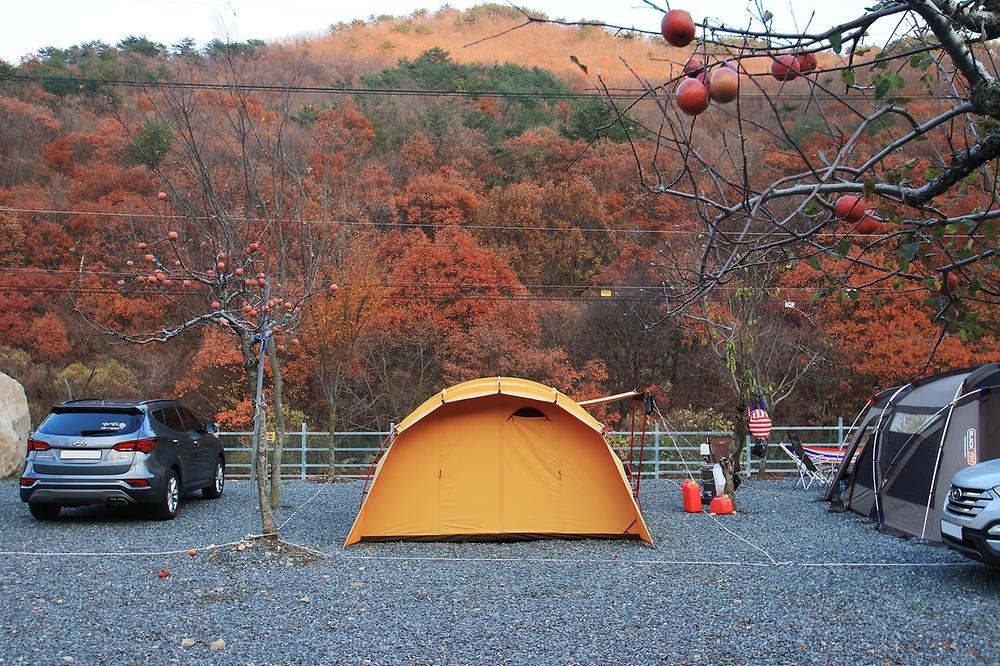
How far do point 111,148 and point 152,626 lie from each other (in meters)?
31.0

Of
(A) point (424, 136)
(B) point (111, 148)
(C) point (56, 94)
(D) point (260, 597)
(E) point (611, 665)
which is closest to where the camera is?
(E) point (611, 665)

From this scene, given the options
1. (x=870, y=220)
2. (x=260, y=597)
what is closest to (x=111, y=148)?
(x=260, y=597)

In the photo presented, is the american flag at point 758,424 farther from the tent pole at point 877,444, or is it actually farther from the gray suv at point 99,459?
the gray suv at point 99,459

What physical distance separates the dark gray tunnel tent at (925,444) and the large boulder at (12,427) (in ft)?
51.3

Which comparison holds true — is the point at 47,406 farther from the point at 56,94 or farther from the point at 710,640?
the point at 710,640

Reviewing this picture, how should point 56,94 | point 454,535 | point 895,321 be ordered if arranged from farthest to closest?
point 56,94 < point 895,321 < point 454,535

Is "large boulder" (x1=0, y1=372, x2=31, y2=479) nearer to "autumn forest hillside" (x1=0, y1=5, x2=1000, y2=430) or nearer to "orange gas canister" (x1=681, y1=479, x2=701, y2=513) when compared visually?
"autumn forest hillside" (x1=0, y1=5, x2=1000, y2=430)

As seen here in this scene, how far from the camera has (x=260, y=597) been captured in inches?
289

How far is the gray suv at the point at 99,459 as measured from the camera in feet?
35.1

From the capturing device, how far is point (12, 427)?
1809 cm

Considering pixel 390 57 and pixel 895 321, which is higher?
pixel 390 57

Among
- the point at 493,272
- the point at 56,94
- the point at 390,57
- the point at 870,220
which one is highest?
the point at 390,57

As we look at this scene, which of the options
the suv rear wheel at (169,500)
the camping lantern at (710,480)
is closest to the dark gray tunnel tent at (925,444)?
the camping lantern at (710,480)

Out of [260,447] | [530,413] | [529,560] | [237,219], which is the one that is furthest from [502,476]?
[237,219]
